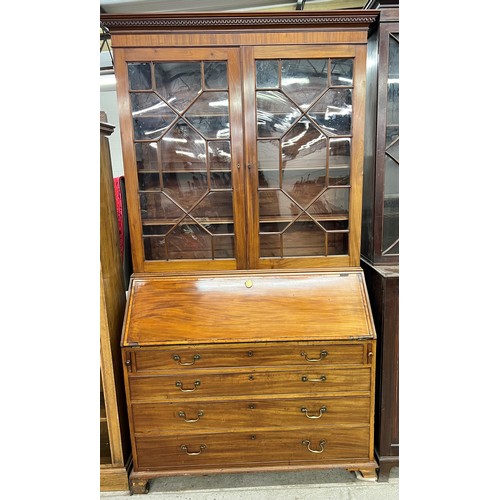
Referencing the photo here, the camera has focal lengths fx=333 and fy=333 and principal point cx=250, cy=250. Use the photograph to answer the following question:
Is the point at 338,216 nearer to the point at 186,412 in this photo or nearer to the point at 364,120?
the point at 364,120

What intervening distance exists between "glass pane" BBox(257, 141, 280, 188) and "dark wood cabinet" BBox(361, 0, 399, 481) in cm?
45

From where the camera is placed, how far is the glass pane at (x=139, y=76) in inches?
57.8

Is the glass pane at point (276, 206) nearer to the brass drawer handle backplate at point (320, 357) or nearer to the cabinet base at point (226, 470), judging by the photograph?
the brass drawer handle backplate at point (320, 357)

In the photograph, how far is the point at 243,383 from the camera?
1.50m

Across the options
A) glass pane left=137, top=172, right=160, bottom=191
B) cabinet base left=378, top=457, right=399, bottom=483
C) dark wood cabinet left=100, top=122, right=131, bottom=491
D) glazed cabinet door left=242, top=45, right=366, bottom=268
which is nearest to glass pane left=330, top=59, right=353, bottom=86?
glazed cabinet door left=242, top=45, right=366, bottom=268

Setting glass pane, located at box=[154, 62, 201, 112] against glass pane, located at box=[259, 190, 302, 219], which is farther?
glass pane, located at box=[259, 190, 302, 219]

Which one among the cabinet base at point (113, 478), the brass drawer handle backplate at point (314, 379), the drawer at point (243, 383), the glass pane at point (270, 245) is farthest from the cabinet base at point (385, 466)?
the cabinet base at point (113, 478)

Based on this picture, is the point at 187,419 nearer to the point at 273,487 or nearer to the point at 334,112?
the point at 273,487

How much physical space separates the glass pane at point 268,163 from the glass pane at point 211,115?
182 millimetres

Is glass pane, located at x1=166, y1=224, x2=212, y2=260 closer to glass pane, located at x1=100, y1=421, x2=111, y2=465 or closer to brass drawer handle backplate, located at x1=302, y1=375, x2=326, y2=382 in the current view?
brass drawer handle backplate, located at x1=302, y1=375, x2=326, y2=382

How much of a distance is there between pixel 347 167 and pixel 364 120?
0.22 m

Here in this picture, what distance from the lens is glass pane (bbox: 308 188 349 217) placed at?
1612mm

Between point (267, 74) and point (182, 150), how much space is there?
0.52 m

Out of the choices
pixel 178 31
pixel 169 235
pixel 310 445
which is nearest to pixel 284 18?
pixel 178 31
